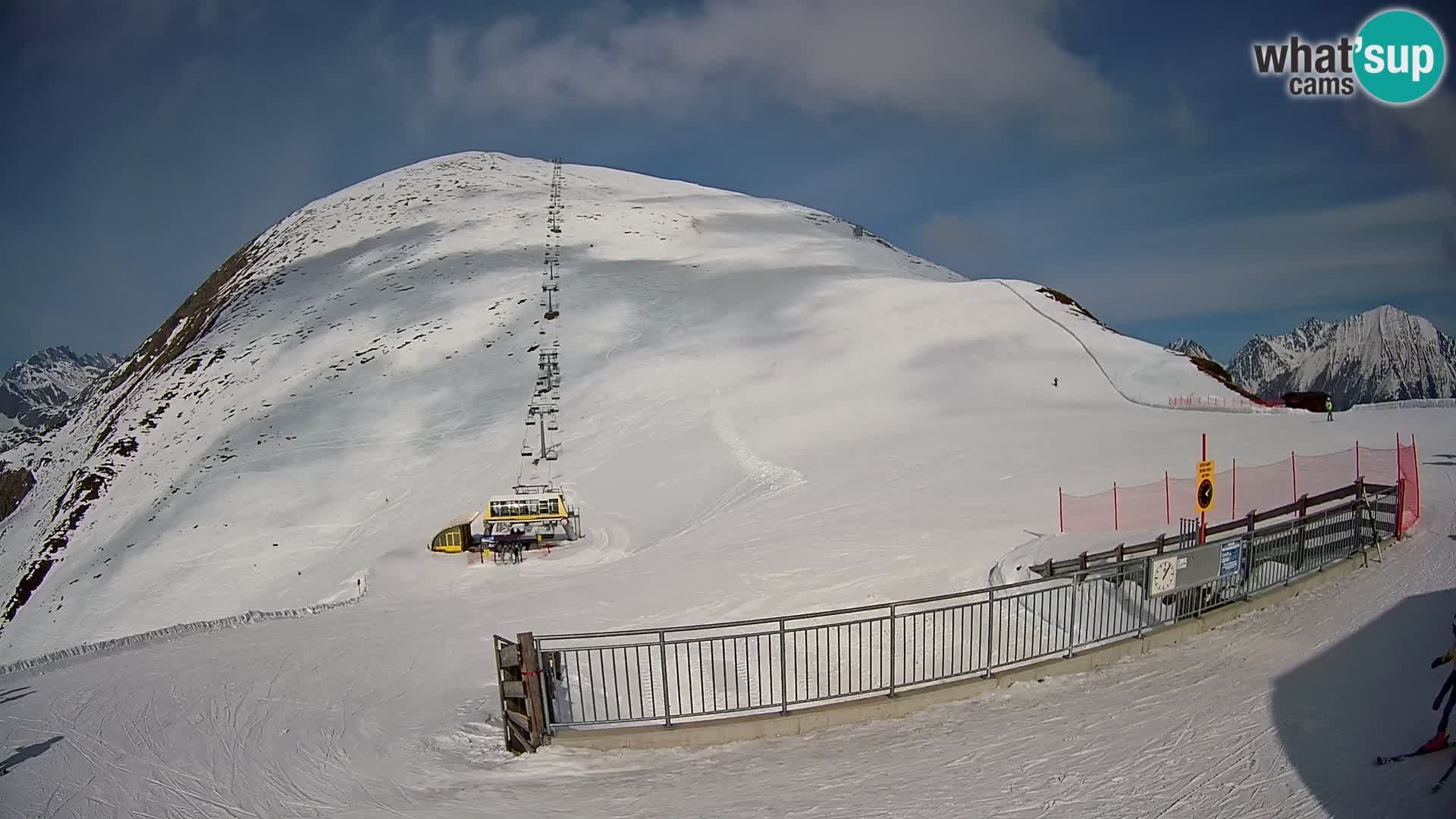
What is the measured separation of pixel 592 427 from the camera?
41.8 meters

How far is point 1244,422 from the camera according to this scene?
32031mm

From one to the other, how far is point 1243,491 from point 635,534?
18.4m

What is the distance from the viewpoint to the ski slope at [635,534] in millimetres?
8586

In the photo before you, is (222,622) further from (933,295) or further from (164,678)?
(933,295)

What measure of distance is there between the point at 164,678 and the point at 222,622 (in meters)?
5.92

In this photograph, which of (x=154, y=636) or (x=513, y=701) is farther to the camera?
(x=154, y=636)

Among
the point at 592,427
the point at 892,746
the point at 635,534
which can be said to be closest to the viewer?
the point at 892,746

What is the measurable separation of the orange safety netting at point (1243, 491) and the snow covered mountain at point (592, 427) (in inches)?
91.2

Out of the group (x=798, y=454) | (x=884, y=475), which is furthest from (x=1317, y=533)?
(x=798, y=454)

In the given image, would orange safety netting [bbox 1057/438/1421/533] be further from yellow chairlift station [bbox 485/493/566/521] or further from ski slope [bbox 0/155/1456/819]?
yellow chairlift station [bbox 485/493/566/521]

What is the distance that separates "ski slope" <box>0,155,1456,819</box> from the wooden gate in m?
0.32

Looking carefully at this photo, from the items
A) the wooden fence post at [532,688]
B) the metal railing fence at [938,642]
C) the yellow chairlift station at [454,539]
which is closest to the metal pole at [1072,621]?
the metal railing fence at [938,642]

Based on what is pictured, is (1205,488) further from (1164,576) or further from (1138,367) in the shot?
(1138,367)

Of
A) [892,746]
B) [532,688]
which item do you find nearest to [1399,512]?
[892,746]
